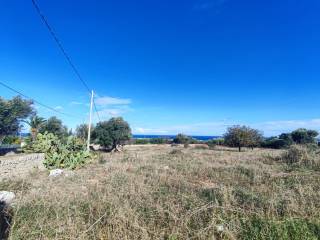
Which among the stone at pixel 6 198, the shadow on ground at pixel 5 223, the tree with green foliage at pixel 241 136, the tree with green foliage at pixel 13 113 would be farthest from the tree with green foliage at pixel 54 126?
the shadow on ground at pixel 5 223

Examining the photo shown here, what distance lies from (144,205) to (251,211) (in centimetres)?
217

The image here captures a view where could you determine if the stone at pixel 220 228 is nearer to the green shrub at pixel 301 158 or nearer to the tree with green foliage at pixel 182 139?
the green shrub at pixel 301 158

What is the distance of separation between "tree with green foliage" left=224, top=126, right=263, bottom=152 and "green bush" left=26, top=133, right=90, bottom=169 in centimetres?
2201

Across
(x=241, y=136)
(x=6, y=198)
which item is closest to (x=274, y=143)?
(x=241, y=136)

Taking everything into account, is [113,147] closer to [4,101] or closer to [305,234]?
[4,101]

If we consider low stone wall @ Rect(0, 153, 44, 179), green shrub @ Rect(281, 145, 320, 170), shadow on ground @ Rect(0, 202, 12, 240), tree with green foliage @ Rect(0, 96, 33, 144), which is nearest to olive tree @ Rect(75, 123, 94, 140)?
tree with green foliage @ Rect(0, 96, 33, 144)

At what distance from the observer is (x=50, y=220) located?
4.46 meters

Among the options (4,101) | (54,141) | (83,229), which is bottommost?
(83,229)

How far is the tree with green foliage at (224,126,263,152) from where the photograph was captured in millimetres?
33406

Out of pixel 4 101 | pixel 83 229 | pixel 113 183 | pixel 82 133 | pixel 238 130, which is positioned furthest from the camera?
pixel 82 133

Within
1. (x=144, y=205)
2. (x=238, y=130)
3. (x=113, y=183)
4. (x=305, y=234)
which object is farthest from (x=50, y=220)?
(x=238, y=130)

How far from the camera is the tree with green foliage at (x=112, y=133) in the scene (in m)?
35.1

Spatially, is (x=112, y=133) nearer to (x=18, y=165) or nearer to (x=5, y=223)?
(x=18, y=165)

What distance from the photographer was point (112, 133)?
3531cm
